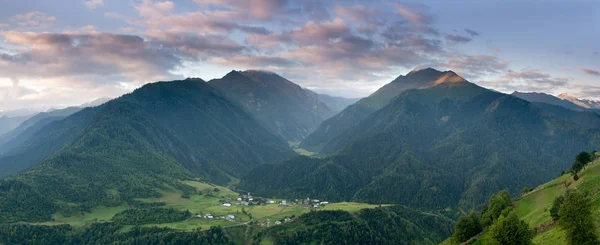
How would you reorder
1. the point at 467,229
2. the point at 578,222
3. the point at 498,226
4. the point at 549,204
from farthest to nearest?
1. the point at 467,229
2. the point at 549,204
3. the point at 498,226
4. the point at 578,222

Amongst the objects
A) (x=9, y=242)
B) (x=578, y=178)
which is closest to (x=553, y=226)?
(x=578, y=178)

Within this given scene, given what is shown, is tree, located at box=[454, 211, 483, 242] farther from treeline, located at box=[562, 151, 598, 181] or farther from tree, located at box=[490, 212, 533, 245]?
treeline, located at box=[562, 151, 598, 181]

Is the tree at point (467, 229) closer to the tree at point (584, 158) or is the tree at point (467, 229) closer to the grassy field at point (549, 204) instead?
the grassy field at point (549, 204)

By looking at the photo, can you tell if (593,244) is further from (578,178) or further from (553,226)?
(578,178)

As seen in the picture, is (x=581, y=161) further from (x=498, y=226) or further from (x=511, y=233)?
(x=511, y=233)

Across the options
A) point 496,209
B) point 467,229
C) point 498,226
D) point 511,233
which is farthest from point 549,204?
point 511,233

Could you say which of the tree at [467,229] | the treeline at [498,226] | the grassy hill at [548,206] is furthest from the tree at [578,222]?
the tree at [467,229]
